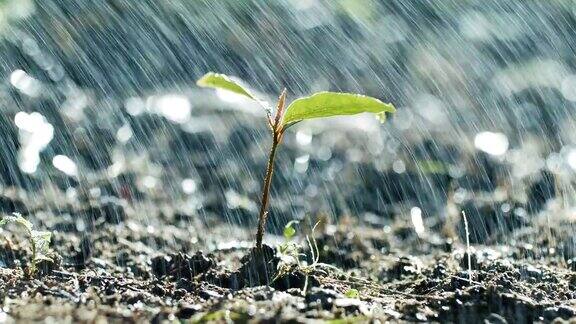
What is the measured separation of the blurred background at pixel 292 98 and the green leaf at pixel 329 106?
48.1 inches

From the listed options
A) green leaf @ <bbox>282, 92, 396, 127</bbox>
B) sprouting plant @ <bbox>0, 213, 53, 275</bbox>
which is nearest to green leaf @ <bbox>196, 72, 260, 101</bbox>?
green leaf @ <bbox>282, 92, 396, 127</bbox>

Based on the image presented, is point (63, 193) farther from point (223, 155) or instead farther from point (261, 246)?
point (261, 246)

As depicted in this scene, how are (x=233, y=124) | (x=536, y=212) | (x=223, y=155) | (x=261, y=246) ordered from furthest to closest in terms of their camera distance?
(x=233, y=124) < (x=223, y=155) < (x=536, y=212) < (x=261, y=246)

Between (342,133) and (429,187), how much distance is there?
66cm

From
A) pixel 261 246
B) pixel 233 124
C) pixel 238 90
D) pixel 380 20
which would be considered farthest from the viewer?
pixel 380 20

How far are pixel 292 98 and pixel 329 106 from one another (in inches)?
93.5

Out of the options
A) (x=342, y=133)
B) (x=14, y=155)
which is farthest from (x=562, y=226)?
(x=14, y=155)

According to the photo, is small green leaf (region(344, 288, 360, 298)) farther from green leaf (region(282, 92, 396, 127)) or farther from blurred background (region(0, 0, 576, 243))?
blurred background (region(0, 0, 576, 243))

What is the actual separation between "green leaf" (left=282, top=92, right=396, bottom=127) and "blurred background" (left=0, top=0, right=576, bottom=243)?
1222mm

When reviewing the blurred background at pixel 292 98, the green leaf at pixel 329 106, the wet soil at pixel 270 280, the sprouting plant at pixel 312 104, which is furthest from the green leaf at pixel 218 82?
the blurred background at pixel 292 98

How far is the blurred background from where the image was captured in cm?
313

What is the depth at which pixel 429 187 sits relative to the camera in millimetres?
3320

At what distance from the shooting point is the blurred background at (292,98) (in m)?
3.13

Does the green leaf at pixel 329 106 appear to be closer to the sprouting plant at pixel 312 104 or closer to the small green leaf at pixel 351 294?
the sprouting plant at pixel 312 104
